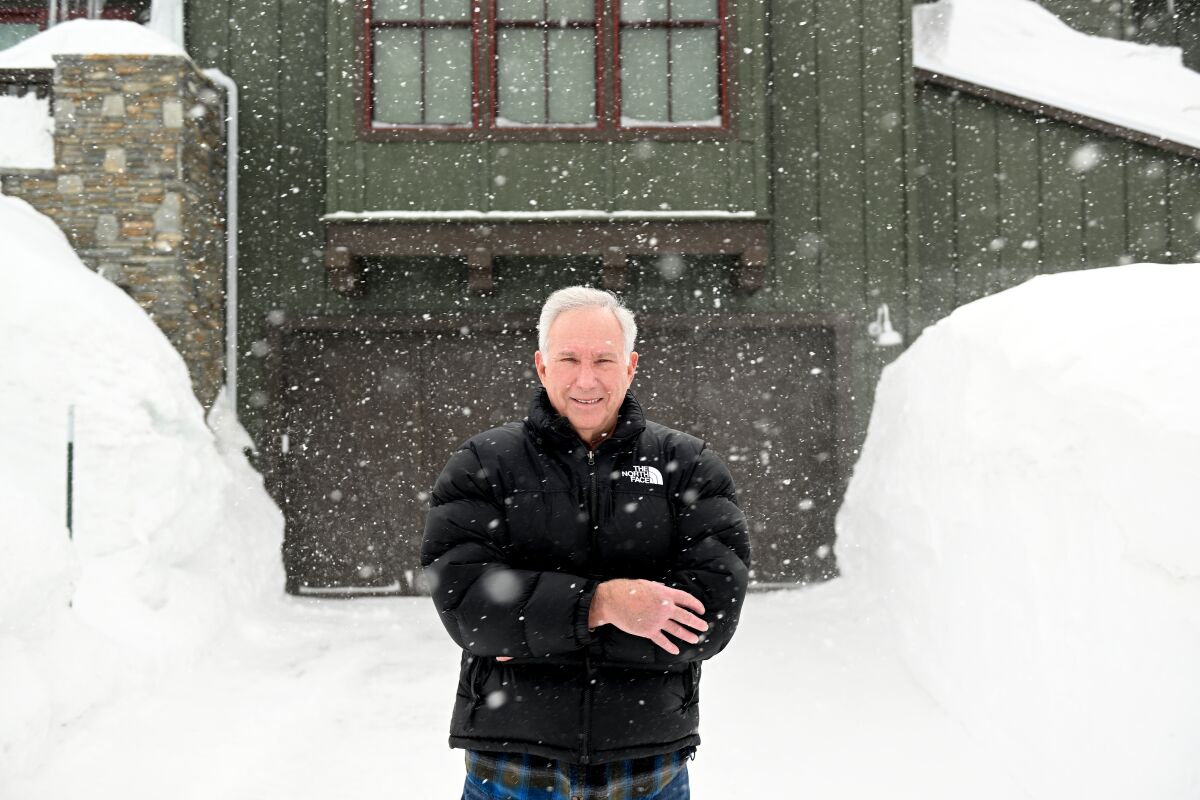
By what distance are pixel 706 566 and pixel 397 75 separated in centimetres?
708

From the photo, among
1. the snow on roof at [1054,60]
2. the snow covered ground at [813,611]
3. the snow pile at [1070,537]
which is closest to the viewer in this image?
the snow pile at [1070,537]

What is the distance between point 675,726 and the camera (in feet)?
6.78

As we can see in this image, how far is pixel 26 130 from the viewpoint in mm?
7668

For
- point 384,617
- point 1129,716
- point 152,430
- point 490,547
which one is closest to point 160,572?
point 152,430

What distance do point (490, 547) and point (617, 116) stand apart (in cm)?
657

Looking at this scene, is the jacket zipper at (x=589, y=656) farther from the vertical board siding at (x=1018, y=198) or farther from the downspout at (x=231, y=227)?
the vertical board siding at (x=1018, y=198)

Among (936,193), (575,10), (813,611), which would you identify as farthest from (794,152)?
(813,611)

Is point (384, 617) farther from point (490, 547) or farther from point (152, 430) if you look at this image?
point (490, 547)

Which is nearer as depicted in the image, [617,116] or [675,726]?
[675,726]

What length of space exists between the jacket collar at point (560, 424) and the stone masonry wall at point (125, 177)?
20.5ft

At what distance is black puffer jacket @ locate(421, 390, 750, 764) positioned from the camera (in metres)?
1.95

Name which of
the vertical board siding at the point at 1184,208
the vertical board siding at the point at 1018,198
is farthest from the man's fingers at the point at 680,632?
the vertical board siding at the point at 1184,208

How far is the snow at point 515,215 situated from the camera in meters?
7.82

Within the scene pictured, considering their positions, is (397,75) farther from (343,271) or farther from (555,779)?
(555,779)
